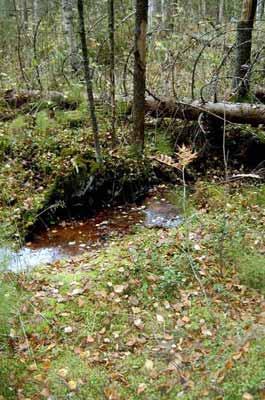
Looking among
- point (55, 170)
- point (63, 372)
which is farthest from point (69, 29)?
point (63, 372)

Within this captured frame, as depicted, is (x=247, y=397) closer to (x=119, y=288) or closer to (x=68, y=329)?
(x=68, y=329)

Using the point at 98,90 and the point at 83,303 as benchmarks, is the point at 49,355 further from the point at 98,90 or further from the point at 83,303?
the point at 98,90

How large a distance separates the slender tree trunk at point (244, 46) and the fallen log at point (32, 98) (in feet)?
11.7

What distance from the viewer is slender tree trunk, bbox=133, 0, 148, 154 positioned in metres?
7.56

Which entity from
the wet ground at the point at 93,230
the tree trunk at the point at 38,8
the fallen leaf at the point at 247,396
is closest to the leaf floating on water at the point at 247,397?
the fallen leaf at the point at 247,396

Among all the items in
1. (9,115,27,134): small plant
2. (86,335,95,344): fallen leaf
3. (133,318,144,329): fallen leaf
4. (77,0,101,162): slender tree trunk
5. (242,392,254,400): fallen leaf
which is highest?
(77,0,101,162): slender tree trunk

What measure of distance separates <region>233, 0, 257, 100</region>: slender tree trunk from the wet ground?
274 cm

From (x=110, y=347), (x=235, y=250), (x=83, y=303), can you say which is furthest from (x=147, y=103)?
(x=110, y=347)

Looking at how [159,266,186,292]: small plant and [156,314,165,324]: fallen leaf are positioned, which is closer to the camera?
[156,314,165,324]: fallen leaf

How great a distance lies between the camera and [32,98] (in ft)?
33.6

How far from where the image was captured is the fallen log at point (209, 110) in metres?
8.43

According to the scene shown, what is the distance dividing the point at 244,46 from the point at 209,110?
4.97 ft

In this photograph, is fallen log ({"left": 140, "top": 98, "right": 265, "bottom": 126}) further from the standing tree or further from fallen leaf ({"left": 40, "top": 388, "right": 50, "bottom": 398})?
fallen leaf ({"left": 40, "top": 388, "right": 50, "bottom": 398})

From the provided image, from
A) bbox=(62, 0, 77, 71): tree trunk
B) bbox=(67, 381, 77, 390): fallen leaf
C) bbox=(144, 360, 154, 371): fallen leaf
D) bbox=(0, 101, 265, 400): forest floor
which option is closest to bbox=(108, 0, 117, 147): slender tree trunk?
bbox=(0, 101, 265, 400): forest floor
